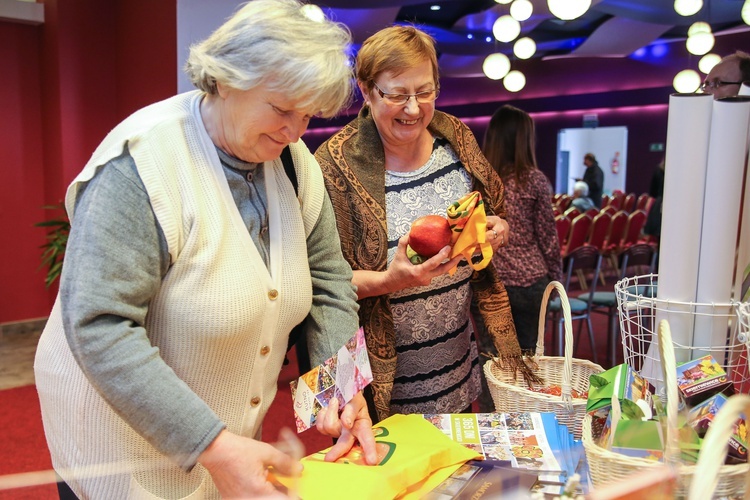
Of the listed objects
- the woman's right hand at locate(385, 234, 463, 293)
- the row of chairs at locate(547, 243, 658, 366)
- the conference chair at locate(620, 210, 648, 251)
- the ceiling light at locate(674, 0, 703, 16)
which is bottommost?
the row of chairs at locate(547, 243, 658, 366)

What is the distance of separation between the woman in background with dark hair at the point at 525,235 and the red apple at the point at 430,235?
2147mm

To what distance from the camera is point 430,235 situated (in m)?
1.62

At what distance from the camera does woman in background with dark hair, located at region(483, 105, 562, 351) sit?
3.74 metres

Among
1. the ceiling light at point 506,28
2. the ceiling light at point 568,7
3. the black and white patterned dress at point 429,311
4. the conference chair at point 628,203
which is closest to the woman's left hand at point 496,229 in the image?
the black and white patterned dress at point 429,311

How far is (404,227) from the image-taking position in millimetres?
1868

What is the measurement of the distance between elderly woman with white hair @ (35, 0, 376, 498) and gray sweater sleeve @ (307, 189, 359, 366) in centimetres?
9

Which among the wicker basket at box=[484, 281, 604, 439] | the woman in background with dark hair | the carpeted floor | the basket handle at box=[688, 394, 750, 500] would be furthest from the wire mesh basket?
the woman in background with dark hair

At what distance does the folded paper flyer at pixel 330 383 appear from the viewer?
136cm

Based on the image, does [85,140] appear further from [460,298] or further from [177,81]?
[460,298]

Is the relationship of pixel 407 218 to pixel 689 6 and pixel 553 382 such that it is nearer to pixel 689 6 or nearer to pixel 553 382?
pixel 553 382

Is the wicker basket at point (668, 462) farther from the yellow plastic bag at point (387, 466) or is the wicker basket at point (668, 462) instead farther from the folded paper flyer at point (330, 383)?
the folded paper flyer at point (330, 383)

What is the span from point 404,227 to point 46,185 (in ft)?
17.9

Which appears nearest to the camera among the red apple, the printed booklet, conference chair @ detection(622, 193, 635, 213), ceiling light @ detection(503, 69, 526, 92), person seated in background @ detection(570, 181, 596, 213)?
the printed booklet

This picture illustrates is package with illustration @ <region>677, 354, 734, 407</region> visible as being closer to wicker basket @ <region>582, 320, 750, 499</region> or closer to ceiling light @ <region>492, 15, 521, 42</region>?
wicker basket @ <region>582, 320, 750, 499</region>
